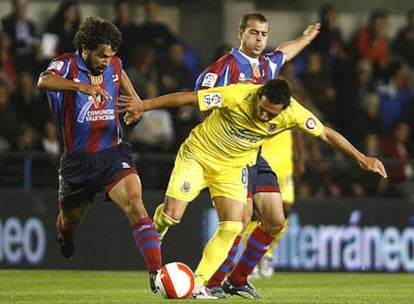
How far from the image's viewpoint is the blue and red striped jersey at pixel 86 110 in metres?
10.4

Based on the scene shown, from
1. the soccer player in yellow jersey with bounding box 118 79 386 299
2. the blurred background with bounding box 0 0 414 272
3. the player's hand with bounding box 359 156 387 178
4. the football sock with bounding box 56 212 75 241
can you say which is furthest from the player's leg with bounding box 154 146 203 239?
the blurred background with bounding box 0 0 414 272

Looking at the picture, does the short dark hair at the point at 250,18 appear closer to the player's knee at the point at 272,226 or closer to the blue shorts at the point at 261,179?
the blue shorts at the point at 261,179

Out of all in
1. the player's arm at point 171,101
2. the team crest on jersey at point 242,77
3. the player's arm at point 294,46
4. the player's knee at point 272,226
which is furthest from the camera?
the player's arm at point 294,46

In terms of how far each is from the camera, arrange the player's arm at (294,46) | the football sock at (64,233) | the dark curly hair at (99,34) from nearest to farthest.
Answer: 1. the dark curly hair at (99,34)
2. the player's arm at (294,46)
3. the football sock at (64,233)

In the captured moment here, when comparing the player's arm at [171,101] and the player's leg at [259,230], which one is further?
the player's leg at [259,230]

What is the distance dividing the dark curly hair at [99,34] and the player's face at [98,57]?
3 cm

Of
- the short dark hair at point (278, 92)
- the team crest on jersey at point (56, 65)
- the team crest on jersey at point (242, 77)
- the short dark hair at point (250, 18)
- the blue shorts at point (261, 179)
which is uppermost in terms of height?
the short dark hair at point (250, 18)

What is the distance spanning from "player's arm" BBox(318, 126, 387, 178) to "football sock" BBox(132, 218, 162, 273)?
1490mm

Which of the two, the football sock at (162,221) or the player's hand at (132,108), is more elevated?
the player's hand at (132,108)

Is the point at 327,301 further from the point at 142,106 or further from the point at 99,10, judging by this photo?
the point at 99,10

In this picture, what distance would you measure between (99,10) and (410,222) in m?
5.26

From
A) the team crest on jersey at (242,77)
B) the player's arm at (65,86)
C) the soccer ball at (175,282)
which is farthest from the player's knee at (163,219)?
the team crest on jersey at (242,77)

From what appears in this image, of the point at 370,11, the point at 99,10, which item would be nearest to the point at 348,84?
the point at 370,11

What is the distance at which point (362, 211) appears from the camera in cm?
1631
